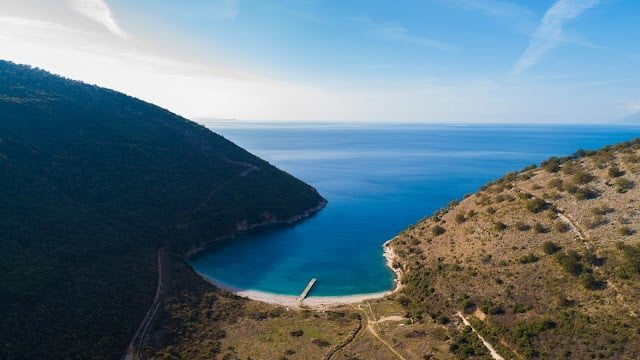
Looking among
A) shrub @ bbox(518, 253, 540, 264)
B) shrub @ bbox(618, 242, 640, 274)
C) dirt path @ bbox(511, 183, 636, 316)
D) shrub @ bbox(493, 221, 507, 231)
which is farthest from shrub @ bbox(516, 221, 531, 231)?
shrub @ bbox(618, 242, 640, 274)

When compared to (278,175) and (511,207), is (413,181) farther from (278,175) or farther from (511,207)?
(511,207)

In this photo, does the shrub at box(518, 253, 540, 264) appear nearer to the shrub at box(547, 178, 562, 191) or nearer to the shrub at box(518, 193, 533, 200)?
the shrub at box(518, 193, 533, 200)

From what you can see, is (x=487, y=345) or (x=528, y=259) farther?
(x=528, y=259)

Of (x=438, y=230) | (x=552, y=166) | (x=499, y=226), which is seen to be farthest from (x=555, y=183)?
(x=438, y=230)

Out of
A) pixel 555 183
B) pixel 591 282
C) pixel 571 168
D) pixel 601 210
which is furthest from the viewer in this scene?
pixel 571 168

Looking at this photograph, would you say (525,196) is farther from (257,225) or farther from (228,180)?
(228,180)

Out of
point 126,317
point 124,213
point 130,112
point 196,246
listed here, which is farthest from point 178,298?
point 130,112
